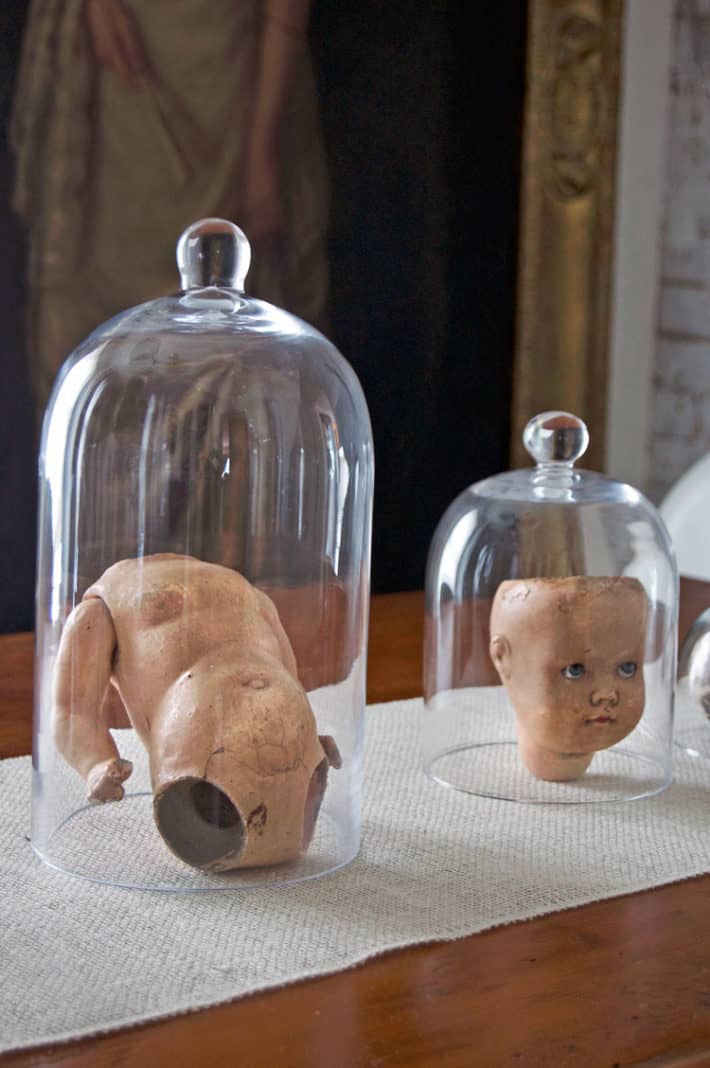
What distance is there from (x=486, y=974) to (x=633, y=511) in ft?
1.22

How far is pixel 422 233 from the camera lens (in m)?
2.45

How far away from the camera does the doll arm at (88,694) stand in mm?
659

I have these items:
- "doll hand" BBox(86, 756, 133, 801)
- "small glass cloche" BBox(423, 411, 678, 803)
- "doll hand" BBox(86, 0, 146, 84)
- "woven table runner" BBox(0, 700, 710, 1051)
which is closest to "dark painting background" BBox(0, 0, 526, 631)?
"doll hand" BBox(86, 0, 146, 84)

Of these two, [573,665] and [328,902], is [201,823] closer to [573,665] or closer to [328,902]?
[328,902]

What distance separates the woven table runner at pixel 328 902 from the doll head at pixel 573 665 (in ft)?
0.13

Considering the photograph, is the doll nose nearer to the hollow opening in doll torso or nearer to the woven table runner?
the woven table runner

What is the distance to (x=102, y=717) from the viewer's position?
0.66 meters

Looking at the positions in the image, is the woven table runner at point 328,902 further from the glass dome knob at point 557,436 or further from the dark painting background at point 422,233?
the dark painting background at point 422,233

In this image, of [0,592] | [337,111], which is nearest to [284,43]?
[337,111]

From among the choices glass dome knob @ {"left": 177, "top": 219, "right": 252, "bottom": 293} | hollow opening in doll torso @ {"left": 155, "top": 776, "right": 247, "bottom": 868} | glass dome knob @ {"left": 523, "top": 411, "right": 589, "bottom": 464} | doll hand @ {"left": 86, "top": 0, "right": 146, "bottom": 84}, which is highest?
doll hand @ {"left": 86, "top": 0, "right": 146, "bottom": 84}

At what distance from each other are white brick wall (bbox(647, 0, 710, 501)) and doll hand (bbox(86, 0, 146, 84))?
3.51 ft

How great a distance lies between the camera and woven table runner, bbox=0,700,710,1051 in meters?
0.51

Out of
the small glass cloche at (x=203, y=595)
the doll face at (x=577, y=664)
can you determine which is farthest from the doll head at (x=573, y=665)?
the small glass cloche at (x=203, y=595)

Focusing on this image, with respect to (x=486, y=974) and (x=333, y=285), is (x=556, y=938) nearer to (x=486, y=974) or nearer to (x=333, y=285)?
(x=486, y=974)
